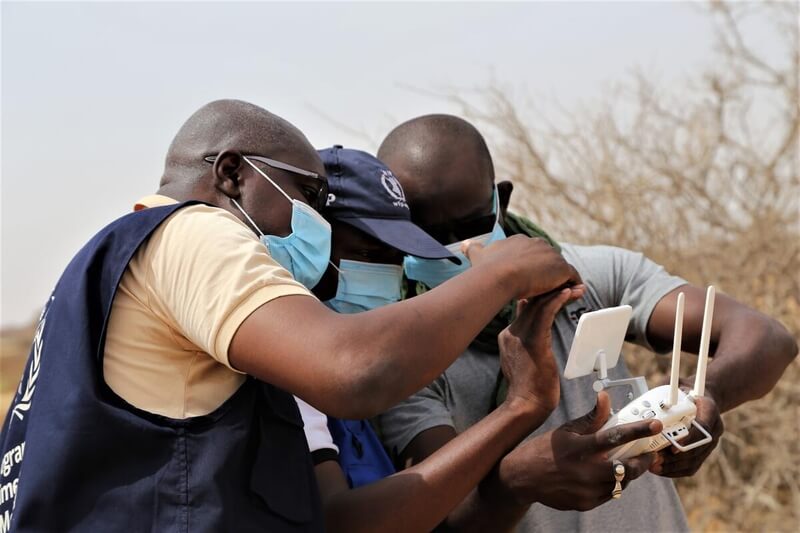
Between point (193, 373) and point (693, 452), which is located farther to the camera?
point (693, 452)

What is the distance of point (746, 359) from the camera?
2.71 m

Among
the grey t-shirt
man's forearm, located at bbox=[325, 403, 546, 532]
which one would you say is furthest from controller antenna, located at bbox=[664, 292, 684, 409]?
the grey t-shirt

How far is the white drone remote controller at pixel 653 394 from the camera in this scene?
2.11m

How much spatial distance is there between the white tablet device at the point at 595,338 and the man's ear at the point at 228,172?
83 centimetres

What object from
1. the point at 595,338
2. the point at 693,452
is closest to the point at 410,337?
the point at 595,338

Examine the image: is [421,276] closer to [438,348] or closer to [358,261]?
[358,261]

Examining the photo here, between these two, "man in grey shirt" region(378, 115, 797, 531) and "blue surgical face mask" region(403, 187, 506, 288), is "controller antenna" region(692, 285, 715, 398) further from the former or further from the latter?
"blue surgical face mask" region(403, 187, 506, 288)

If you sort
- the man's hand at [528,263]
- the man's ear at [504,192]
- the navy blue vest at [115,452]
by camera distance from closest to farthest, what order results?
the navy blue vest at [115,452], the man's hand at [528,263], the man's ear at [504,192]

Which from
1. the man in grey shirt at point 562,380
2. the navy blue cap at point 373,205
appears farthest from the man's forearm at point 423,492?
the navy blue cap at point 373,205

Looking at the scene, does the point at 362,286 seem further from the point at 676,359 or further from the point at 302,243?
the point at 676,359

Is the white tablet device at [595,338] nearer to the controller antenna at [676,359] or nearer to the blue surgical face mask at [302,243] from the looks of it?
the controller antenna at [676,359]

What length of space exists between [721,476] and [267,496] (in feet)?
18.4

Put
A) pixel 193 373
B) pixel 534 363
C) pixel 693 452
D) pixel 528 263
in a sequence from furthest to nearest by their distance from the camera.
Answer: pixel 693 452, pixel 534 363, pixel 528 263, pixel 193 373

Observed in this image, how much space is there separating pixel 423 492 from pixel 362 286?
0.80m
